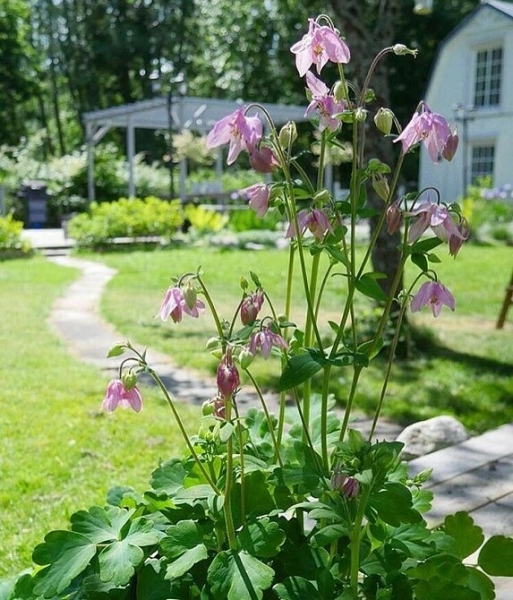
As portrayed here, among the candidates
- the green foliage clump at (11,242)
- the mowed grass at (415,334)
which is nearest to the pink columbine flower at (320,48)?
the mowed grass at (415,334)

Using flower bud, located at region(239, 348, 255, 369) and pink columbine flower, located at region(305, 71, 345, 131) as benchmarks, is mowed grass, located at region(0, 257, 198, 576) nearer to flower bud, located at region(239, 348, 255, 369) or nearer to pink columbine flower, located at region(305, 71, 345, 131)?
flower bud, located at region(239, 348, 255, 369)

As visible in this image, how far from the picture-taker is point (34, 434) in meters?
3.98

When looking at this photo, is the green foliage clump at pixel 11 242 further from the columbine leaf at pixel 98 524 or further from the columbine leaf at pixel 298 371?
the columbine leaf at pixel 298 371

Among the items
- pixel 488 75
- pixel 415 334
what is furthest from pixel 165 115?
pixel 415 334

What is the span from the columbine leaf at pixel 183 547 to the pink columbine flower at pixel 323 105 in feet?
2.81

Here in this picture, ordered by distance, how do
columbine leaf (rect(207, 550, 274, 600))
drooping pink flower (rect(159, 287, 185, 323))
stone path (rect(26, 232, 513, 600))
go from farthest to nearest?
stone path (rect(26, 232, 513, 600)) < drooping pink flower (rect(159, 287, 185, 323)) < columbine leaf (rect(207, 550, 274, 600))

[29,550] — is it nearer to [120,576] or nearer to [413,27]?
[120,576]

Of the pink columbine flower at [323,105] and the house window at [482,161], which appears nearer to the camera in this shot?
the pink columbine flower at [323,105]

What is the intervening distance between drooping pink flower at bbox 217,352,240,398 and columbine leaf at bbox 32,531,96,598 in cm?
43

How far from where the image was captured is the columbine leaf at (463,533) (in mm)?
1789

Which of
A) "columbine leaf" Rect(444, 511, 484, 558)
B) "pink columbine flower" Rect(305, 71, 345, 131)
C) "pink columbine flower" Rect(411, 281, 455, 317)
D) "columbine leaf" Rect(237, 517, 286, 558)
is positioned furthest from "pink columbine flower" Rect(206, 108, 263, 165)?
"columbine leaf" Rect(444, 511, 484, 558)

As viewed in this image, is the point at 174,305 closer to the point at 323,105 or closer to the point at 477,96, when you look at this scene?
the point at 323,105

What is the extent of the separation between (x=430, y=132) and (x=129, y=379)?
75cm

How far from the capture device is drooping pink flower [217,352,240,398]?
142 cm
